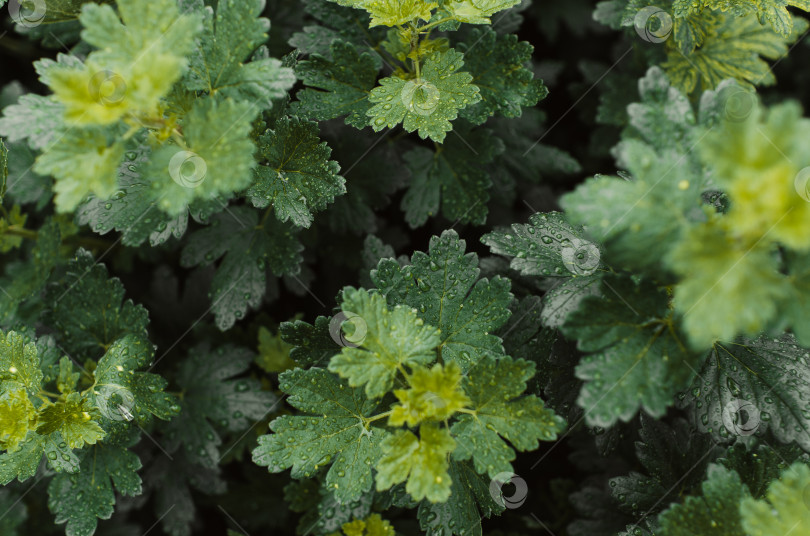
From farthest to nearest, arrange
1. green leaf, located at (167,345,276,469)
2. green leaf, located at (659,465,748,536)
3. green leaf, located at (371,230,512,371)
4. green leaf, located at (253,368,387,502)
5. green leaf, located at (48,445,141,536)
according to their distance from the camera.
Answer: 1. green leaf, located at (167,345,276,469)
2. green leaf, located at (48,445,141,536)
3. green leaf, located at (371,230,512,371)
4. green leaf, located at (253,368,387,502)
5. green leaf, located at (659,465,748,536)

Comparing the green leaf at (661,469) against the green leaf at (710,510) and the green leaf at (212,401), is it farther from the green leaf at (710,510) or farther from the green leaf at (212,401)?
the green leaf at (212,401)

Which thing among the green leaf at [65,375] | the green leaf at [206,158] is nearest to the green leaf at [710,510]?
the green leaf at [206,158]

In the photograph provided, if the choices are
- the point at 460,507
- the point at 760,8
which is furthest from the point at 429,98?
the point at 460,507

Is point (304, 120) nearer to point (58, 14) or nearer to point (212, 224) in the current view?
point (212, 224)

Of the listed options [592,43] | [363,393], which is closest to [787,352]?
[363,393]

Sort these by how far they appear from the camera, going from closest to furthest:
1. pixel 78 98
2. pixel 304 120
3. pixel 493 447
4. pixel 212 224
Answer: pixel 78 98 < pixel 493 447 < pixel 304 120 < pixel 212 224

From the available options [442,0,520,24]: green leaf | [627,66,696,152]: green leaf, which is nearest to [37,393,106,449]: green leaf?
[442,0,520,24]: green leaf

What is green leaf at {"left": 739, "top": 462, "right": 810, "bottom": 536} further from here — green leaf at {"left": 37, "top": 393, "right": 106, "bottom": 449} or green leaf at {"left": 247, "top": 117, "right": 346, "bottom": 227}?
green leaf at {"left": 37, "top": 393, "right": 106, "bottom": 449}
